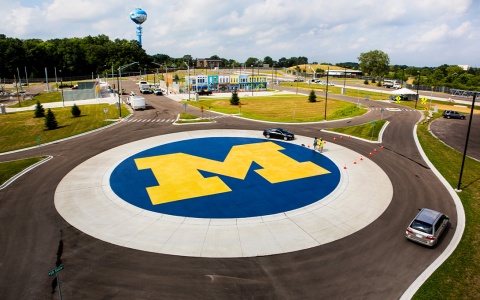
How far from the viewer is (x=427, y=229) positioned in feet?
55.3

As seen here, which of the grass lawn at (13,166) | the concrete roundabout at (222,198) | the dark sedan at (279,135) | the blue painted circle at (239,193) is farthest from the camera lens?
the dark sedan at (279,135)

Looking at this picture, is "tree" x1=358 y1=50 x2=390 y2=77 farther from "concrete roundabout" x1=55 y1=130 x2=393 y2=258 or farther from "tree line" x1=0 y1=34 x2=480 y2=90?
"concrete roundabout" x1=55 y1=130 x2=393 y2=258

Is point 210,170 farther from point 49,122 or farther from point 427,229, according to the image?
point 49,122

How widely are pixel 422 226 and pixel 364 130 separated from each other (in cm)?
2912

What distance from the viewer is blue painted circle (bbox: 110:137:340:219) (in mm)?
20938

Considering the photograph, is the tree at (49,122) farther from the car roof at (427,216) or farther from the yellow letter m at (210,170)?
the car roof at (427,216)

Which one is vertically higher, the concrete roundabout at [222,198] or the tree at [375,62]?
the tree at [375,62]

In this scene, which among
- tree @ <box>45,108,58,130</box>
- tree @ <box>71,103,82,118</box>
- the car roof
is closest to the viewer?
the car roof

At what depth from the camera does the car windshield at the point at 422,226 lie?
55.2 feet

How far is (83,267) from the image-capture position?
49.2 ft

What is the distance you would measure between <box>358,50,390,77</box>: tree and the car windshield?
14101 cm

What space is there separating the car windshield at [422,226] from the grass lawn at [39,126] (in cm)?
4030

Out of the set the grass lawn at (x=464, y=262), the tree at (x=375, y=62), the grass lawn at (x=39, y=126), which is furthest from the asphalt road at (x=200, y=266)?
the tree at (x=375, y=62)

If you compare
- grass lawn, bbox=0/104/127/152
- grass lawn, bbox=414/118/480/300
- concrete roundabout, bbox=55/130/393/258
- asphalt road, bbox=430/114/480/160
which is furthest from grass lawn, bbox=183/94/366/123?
grass lawn, bbox=414/118/480/300
